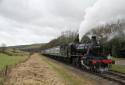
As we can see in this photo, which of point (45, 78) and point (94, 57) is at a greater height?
point (94, 57)

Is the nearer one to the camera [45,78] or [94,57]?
[45,78]

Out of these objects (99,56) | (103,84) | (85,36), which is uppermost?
(85,36)

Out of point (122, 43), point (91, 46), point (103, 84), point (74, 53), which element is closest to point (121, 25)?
point (122, 43)

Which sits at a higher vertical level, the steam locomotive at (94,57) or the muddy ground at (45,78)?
the steam locomotive at (94,57)

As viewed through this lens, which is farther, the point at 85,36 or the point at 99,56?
the point at 85,36

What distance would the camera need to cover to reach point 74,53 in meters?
37.9

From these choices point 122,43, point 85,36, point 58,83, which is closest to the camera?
point 58,83

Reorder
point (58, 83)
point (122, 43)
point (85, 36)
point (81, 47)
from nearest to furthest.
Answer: point (58, 83) < point (81, 47) < point (85, 36) < point (122, 43)

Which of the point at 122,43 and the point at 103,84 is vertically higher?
the point at 122,43

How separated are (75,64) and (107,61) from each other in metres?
8.98

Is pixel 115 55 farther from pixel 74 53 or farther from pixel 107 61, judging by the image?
pixel 107 61

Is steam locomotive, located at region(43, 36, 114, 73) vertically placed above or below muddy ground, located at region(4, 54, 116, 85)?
above

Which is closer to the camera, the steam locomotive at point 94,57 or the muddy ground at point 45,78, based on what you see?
the muddy ground at point 45,78

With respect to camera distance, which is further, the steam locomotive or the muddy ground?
the steam locomotive
